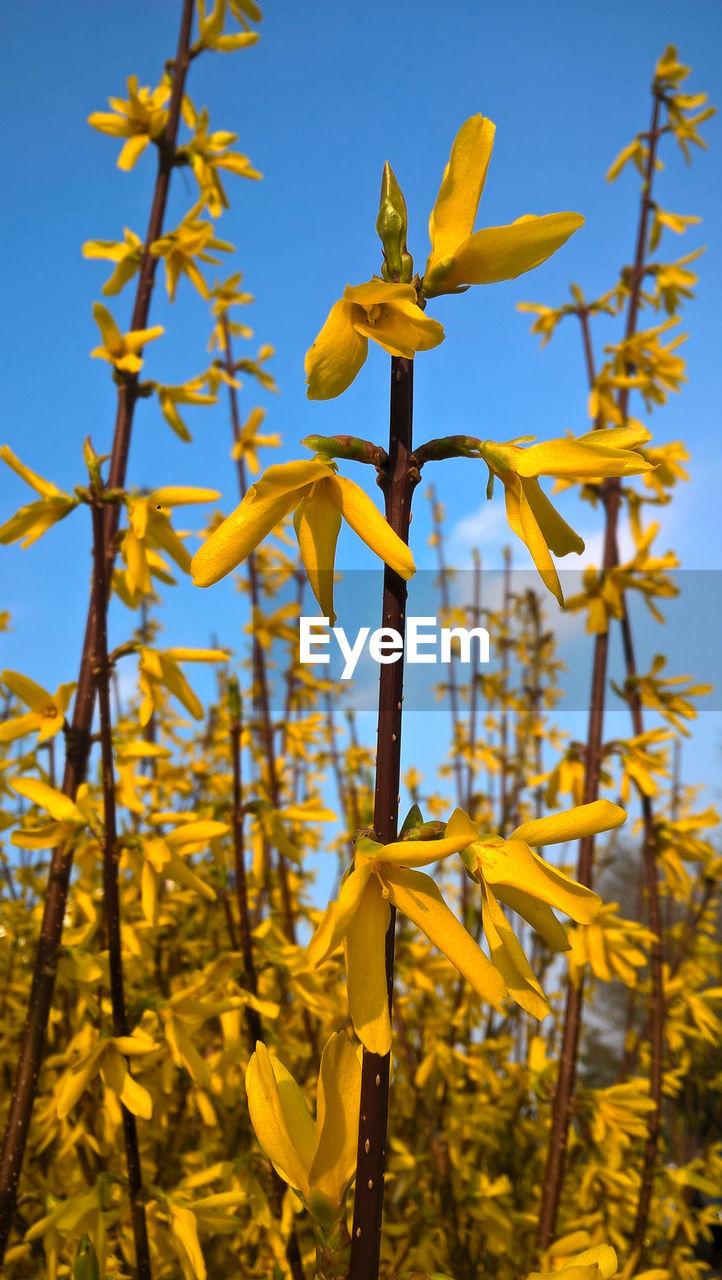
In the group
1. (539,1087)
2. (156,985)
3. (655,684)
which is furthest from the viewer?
(156,985)

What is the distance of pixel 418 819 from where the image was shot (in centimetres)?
78

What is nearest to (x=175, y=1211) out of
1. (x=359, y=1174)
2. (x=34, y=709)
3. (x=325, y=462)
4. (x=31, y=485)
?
(x=359, y=1174)

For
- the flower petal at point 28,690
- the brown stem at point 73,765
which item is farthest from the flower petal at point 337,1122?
the flower petal at point 28,690

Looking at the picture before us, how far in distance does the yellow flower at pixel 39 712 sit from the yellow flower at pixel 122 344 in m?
0.85

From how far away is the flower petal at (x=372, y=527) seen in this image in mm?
699

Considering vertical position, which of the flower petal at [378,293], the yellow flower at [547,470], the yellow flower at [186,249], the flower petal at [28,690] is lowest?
the flower petal at [28,690]

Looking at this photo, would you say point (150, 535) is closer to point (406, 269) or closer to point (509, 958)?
point (406, 269)

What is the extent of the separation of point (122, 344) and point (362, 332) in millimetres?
1589

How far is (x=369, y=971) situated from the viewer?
2.25 ft

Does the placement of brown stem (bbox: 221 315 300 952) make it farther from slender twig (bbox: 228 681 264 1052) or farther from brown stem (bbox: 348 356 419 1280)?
brown stem (bbox: 348 356 419 1280)

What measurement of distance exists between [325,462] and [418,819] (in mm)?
341

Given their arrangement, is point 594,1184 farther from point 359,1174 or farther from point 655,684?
point 359,1174

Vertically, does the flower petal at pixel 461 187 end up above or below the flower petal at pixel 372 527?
above

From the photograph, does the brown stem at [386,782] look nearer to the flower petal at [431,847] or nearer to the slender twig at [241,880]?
the flower petal at [431,847]
